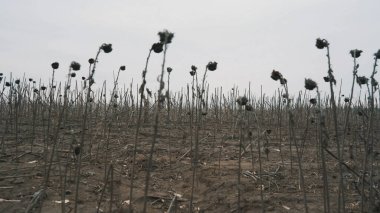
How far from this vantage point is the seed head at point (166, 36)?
2.11 m

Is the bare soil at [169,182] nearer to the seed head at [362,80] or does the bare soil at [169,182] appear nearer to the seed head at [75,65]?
the seed head at [75,65]

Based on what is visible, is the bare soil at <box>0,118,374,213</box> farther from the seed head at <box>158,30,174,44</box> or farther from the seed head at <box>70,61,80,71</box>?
the seed head at <box>158,30,174,44</box>

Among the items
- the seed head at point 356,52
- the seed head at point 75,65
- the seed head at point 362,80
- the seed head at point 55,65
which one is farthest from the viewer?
the seed head at point 55,65

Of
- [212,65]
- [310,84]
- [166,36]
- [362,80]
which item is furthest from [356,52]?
[166,36]

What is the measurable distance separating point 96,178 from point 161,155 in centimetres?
184

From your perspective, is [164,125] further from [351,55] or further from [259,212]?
[351,55]

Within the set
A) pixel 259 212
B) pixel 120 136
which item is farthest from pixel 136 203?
pixel 120 136

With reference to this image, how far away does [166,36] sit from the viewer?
210cm

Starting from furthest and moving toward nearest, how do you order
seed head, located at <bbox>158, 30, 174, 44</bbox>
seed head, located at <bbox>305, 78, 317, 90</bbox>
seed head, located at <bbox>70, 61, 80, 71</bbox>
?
seed head, located at <bbox>70, 61, 80, 71</bbox> < seed head, located at <bbox>305, 78, 317, 90</bbox> < seed head, located at <bbox>158, 30, 174, 44</bbox>

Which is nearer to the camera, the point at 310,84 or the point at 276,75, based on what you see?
the point at 310,84

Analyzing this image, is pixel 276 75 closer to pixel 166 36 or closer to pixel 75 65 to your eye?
pixel 166 36

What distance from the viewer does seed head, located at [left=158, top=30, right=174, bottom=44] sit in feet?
6.91

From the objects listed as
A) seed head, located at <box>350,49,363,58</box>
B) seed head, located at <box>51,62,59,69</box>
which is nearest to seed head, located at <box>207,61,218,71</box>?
seed head, located at <box>350,49,363,58</box>

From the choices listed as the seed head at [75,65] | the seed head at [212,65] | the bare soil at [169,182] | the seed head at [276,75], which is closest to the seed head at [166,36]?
the seed head at [276,75]
